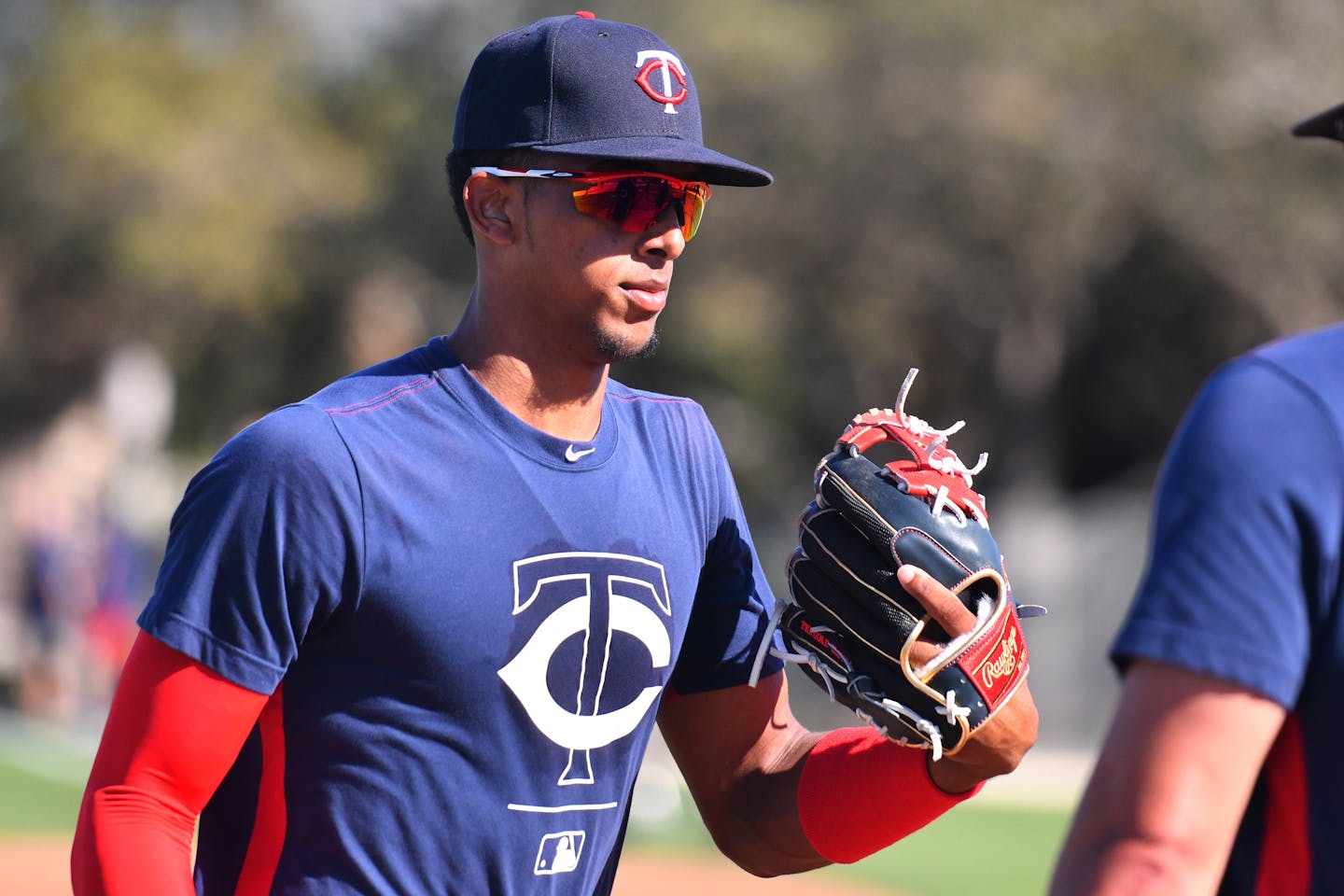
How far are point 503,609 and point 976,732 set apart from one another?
0.86 metres

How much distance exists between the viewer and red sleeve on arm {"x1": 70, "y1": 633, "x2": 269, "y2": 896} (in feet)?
9.11

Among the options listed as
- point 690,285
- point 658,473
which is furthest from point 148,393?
point 658,473

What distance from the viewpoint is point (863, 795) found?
336 centimetres

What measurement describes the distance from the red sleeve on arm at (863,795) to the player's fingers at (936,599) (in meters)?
0.37

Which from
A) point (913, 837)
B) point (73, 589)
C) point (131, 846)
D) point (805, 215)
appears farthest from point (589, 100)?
point (805, 215)

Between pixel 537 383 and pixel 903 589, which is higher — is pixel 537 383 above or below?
above

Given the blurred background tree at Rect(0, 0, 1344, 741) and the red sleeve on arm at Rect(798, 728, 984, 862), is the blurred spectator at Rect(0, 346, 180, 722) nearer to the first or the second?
the blurred background tree at Rect(0, 0, 1344, 741)

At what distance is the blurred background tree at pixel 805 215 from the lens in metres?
25.0

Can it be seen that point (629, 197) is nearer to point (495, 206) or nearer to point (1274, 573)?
point (495, 206)

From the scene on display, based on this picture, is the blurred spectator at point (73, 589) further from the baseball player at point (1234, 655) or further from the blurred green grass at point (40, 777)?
the baseball player at point (1234, 655)

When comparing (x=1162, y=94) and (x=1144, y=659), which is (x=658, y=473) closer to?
(x=1144, y=659)

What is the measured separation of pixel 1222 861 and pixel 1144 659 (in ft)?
0.80

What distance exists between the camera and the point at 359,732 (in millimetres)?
2943

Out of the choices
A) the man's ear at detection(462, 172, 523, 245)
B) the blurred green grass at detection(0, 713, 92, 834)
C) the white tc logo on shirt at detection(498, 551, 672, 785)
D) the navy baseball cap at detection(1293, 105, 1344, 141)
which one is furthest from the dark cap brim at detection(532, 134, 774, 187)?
the blurred green grass at detection(0, 713, 92, 834)
